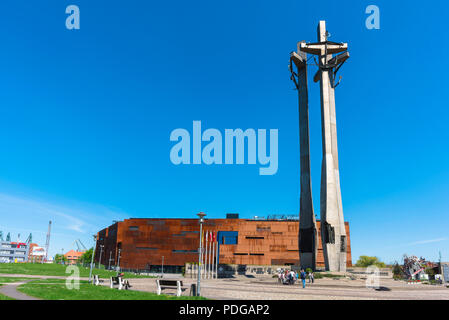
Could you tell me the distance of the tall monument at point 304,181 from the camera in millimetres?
43531

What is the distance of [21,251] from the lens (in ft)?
643

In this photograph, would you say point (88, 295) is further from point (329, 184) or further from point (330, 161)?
point (330, 161)

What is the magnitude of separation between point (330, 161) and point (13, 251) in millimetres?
215969

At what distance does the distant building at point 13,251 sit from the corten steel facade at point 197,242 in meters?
143

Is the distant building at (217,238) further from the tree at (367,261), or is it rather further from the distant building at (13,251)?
the distant building at (13,251)

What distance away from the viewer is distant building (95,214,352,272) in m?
78.7

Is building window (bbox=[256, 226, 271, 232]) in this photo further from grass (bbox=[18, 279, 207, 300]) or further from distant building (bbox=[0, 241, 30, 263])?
distant building (bbox=[0, 241, 30, 263])

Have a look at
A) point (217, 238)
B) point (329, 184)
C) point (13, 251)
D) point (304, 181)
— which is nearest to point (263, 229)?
point (217, 238)

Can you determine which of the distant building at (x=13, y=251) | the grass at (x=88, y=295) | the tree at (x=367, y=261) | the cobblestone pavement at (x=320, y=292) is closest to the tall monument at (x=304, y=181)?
the cobblestone pavement at (x=320, y=292)

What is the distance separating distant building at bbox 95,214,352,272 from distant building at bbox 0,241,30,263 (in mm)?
143370
